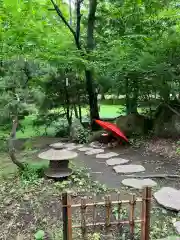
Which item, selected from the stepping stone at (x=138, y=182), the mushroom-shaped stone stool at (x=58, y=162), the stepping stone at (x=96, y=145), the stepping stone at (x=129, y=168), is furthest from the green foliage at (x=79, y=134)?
the stepping stone at (x=138, y=182)

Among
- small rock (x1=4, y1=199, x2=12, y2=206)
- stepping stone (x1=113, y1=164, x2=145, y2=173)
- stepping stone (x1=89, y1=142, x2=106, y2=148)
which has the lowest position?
small rock (x1=4, y1=199, x2=12, y2=206)

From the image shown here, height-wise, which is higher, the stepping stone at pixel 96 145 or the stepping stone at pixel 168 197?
the stepping stone at pixel 96 145

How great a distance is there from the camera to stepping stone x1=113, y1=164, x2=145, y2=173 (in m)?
4.14

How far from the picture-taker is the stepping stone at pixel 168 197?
2889mm

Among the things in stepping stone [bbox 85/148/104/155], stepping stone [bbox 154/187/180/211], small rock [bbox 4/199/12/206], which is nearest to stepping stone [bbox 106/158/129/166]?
stepping stone [bbox 85/148/104/155]

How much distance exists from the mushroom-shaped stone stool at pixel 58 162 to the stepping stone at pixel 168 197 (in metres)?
1.31

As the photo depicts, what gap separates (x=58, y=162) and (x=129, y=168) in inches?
50.8

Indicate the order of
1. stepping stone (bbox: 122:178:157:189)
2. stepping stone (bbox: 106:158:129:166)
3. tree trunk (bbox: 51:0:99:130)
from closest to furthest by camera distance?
stepping stone (bbox: 122:178:157:189) < stepping stone (bbox: 106:158:129:166) < tree trunk (bbox: 51:0:99:130)

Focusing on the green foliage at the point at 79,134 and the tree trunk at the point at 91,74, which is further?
the tree trunk at the point at 91,74

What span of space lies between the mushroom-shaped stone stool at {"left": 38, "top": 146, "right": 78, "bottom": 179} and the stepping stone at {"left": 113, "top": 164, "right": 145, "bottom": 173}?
35.4 inches

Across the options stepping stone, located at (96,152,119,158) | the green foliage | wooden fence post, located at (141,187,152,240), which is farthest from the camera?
the green foliage

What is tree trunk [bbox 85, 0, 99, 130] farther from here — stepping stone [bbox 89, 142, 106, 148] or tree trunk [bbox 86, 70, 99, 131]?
stepping stone [bbox 89, 142, 106, 148]

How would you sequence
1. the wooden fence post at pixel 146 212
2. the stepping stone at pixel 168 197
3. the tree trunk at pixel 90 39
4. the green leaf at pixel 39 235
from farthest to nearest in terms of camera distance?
the tree trunk at pixel 90 39 < the stepping stone at pixel 168 197 < the green leaf at pixel 39 235 < the wooden fence post at pixel 146 212

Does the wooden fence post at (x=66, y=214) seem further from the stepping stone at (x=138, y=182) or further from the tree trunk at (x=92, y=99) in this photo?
the tree trunk at (x=92, y=99)
